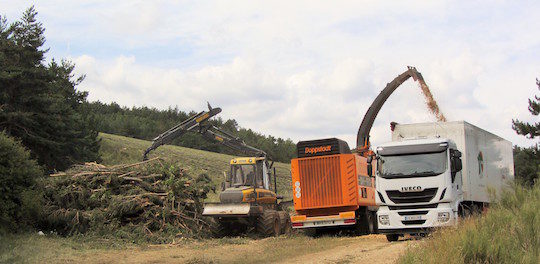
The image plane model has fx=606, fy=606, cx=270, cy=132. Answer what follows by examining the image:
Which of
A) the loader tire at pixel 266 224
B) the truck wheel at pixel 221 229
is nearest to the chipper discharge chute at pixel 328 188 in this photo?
the loader tire at pixel 266 224

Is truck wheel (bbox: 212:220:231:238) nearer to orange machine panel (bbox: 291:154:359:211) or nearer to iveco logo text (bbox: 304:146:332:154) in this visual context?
orange machine panel (bbox: 291:154:359:211)

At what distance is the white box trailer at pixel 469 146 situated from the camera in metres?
20.6

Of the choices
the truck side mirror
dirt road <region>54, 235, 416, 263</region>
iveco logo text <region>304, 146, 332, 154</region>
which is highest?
iveco logo text <region>304, 146, 332, 154</region>

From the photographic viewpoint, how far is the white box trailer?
20641mm

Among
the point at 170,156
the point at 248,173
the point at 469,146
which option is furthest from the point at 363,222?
the point at 170,156

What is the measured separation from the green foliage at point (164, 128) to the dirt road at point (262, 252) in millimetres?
63947

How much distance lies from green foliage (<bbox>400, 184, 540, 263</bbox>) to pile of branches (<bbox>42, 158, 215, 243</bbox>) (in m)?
11.0

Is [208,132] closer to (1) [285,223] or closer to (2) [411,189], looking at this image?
(1) [285,223]

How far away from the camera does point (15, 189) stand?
64.6ft

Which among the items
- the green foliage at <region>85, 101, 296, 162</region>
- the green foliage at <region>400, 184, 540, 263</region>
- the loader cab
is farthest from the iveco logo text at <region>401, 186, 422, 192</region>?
the green foliage at <region>85, 101, 296, 162</region>

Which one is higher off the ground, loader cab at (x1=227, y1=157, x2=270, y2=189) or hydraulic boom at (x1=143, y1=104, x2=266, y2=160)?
hydraulic boom at (x1=143, y1=104, x2=266, y2=160)

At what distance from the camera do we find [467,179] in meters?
20.4

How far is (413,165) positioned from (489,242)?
24.8 feet

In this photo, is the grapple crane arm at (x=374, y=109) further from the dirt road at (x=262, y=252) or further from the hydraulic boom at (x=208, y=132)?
the dirt road at (x=262, y=252)
